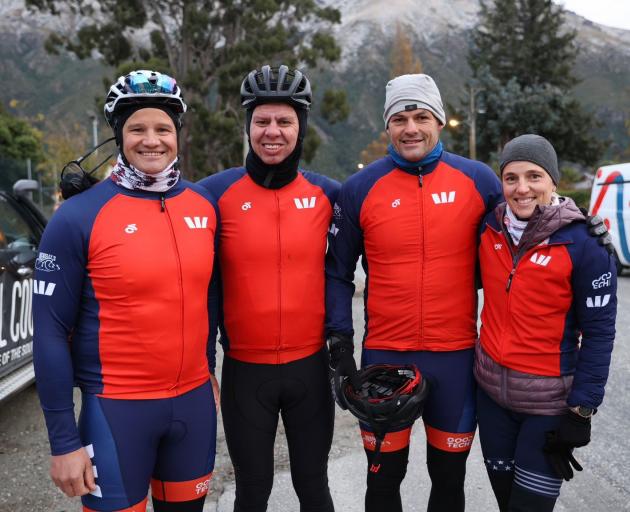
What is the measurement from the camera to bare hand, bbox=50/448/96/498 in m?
2.16

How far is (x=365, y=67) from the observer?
127m

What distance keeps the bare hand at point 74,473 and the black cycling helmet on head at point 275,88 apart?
1.72 meters

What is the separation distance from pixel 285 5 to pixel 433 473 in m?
31.1

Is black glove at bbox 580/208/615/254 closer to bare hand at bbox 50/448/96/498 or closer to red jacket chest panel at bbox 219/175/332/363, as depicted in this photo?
red jacket chest panel at bbox 219/175/332/363

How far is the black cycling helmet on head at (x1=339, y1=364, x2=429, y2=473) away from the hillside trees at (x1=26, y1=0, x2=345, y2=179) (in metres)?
25.0

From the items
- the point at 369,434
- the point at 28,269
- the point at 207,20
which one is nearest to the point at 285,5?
the point at 207,20

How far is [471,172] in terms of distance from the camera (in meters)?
3.01

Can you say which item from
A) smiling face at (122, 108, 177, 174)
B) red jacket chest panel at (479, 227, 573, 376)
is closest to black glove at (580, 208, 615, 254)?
red jacket chest panel at (479, 227, 573, 376)

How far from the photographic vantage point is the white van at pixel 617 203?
476 inches

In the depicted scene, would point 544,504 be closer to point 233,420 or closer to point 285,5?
point 233,420

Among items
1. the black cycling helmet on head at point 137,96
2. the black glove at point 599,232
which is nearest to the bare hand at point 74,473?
the black cycling helmet on head at point 137,96

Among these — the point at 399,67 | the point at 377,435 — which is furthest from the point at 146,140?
the point at 399,67

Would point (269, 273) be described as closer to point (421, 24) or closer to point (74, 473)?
point (74, 473)

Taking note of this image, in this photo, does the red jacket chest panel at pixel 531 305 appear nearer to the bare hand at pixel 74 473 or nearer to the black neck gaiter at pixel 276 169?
the black neck gaiter at pixel 276 169
